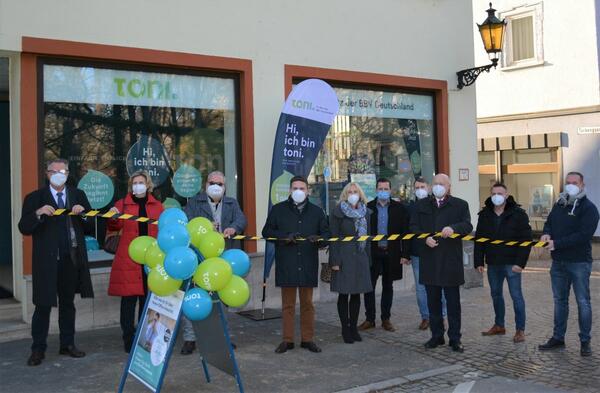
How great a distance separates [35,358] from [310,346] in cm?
265

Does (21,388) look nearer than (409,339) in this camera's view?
Yes

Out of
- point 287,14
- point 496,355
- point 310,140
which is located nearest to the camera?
point 496,355

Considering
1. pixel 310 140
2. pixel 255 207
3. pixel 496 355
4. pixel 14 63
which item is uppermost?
pixel 14 63

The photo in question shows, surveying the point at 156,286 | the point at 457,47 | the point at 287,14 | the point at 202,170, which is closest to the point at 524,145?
the point at 457,47

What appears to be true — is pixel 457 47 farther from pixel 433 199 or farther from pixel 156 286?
pixel 156 286

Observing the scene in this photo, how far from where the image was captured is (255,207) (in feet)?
28.9

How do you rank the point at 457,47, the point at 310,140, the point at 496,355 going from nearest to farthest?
the point at 496,355 < the point at 310,140 < the point at 457,47

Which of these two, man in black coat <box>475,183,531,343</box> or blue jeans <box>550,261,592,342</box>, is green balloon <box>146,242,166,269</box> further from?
blue jeans <box>550,261,592,342</box>

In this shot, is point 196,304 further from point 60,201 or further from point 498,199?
point 498,199

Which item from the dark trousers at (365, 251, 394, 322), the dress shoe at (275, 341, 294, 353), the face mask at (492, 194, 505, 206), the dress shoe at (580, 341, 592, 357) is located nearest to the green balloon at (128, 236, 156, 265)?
the dress shoe at (275, 341, 294, 353)

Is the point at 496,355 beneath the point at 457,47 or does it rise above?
beneath

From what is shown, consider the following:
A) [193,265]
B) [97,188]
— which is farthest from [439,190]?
[97,188]

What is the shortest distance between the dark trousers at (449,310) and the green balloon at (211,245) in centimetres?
264

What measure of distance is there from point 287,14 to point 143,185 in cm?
388
